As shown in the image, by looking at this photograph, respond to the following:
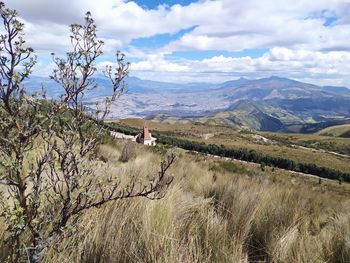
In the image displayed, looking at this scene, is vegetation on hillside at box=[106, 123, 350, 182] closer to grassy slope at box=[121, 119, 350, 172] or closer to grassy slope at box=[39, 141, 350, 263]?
grassy slope at box=[121, 119, 350, 172]

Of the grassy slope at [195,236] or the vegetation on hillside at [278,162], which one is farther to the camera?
the vegetation on hillside at [278,162]

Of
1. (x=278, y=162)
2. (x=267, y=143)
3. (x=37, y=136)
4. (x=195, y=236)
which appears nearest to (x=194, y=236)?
(x=195, y=236)

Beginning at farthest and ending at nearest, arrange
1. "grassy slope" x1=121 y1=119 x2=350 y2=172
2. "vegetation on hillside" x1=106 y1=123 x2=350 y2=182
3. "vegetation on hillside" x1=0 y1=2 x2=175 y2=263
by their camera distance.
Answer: "grassy slope" x1=121 y1=119 x2=350 y2=172 < "vegetation on hillside" x1=106 y1=123 x2=350 y2=182 < "vegetation on hillside" x1=0 y1=2 x2=175 y2=263

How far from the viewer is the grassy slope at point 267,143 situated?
90000mm

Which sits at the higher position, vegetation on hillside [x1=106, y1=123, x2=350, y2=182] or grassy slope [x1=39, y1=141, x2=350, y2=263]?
grassy slope [x1=39, y1=141, x2=350, y2=263]

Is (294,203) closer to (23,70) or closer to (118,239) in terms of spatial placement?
(118,239)

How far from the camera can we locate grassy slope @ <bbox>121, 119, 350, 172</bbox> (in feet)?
Result: 295

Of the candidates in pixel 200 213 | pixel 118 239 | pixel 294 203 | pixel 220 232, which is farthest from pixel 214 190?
pixel 118 239

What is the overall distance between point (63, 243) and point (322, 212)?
520 cm

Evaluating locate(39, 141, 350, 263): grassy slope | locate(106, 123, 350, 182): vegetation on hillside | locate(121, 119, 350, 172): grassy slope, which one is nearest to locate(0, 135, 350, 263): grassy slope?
locate(39, 141, 350, 263): grassy slope

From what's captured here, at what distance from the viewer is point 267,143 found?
133 metres

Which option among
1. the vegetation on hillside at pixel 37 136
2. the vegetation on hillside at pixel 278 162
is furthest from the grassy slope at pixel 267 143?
the vegetation on hillside at pixel 37 136

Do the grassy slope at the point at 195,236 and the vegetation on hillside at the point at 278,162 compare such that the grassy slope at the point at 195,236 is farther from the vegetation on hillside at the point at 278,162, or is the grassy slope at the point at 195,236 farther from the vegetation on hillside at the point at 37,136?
the vegetation on hillside at the point at 278,162

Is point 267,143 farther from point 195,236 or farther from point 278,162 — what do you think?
point 195,236
